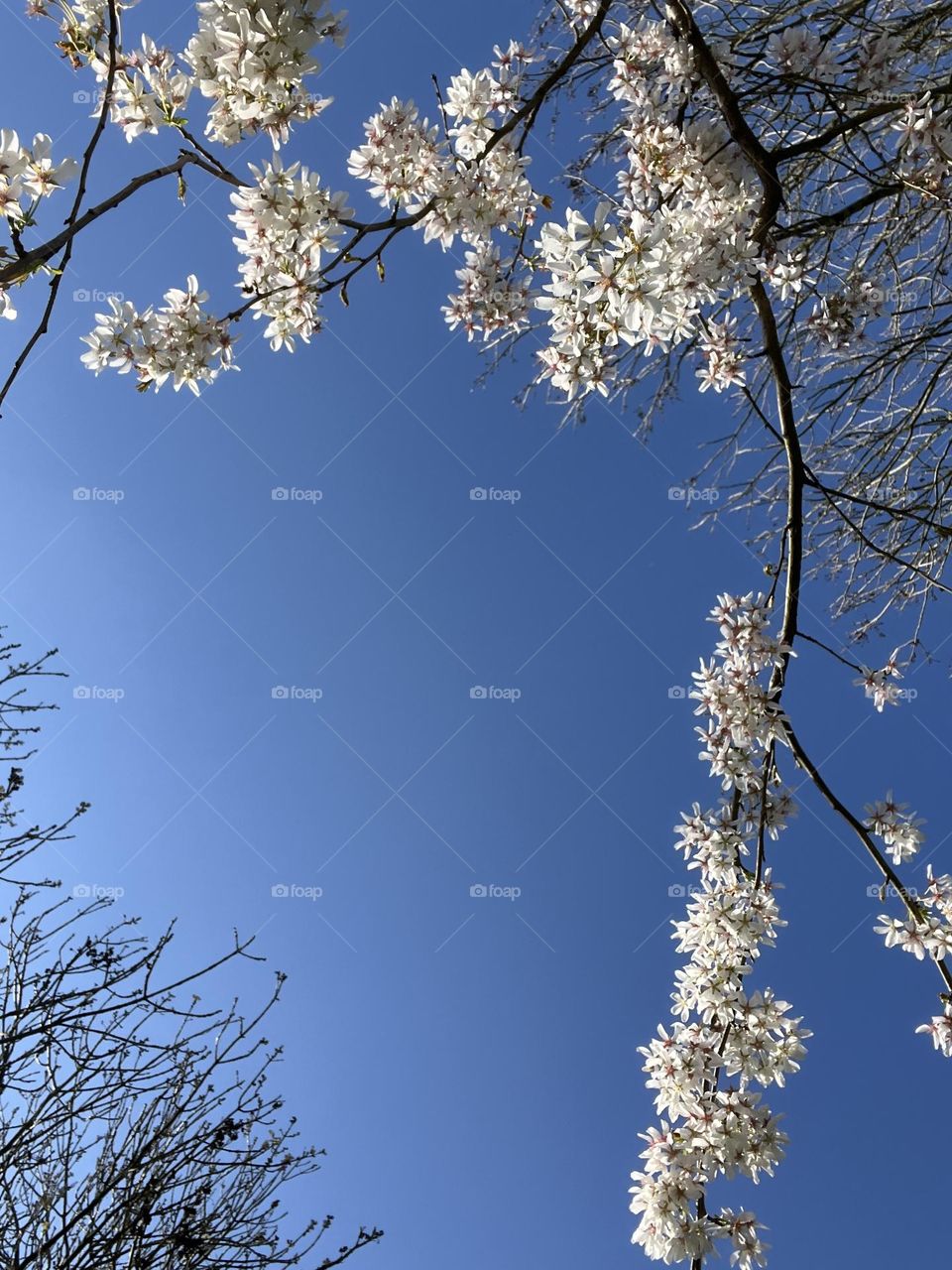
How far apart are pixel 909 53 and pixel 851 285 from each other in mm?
1029

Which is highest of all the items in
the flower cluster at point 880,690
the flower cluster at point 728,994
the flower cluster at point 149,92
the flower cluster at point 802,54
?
the flower cluster at point 802,54

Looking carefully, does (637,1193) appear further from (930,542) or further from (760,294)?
(930,542)

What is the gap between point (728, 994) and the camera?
97.7 inches

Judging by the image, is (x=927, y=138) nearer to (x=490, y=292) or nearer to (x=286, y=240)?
(x=490, y=292)

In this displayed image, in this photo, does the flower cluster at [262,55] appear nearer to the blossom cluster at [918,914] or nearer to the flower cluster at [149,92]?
the flower cluster at [149,92]

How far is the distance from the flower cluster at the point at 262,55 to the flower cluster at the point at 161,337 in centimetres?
41

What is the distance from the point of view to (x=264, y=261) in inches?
77.9

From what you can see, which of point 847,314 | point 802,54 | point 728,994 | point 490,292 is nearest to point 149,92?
→ point 490,292

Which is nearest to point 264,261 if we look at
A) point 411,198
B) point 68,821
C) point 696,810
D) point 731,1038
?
point 411,198

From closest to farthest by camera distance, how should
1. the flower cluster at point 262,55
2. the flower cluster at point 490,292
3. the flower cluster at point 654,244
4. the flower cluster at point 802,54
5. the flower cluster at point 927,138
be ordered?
the flower cluster at point 262,55
the flower cluster at point 654,244
the flower cluster at point 927,138
the flower cluster at point 802,54
the flower cluster at point 490,292

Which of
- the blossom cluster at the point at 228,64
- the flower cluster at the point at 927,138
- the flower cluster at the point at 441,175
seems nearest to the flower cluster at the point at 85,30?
the blossom cluster at the point at 228,64

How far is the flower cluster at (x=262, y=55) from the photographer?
1.48 meters

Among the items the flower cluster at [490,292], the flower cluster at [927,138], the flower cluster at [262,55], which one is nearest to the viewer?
the flower cluster at [262,55]

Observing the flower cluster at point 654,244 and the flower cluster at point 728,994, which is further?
the flower cluster at point 728,994
